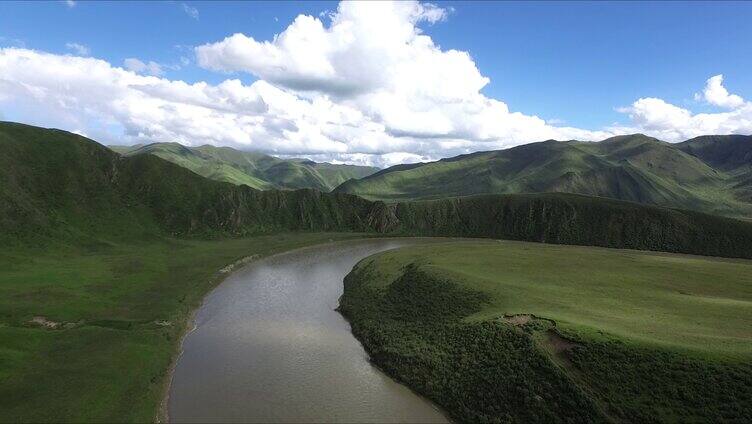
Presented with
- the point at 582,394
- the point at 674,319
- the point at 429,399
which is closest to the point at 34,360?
the point at 429,399

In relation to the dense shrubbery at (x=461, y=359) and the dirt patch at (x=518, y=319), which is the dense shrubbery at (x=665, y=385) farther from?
the dirt patch at (x=518, y=319)

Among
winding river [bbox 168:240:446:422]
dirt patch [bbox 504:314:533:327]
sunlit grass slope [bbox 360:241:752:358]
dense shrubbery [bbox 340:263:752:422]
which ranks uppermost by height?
sunlit grass slope [bbox 360:241:752:358]

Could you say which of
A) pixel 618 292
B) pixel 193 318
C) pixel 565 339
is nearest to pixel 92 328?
pixel 193 318

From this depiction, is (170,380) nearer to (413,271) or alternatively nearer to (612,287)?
(413,271)

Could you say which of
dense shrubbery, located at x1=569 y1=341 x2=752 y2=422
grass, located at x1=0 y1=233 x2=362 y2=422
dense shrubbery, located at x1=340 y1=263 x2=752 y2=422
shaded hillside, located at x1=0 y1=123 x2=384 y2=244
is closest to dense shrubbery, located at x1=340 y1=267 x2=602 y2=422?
dense shrubbery, located at x1=340 y1=263 x2=752 y2=422

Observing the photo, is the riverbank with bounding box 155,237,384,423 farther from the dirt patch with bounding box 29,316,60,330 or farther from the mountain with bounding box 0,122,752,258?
the mountain with bounding box 0,122,752,258

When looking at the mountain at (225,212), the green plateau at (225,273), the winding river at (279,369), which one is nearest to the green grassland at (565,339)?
the green plateau at (225,273)
